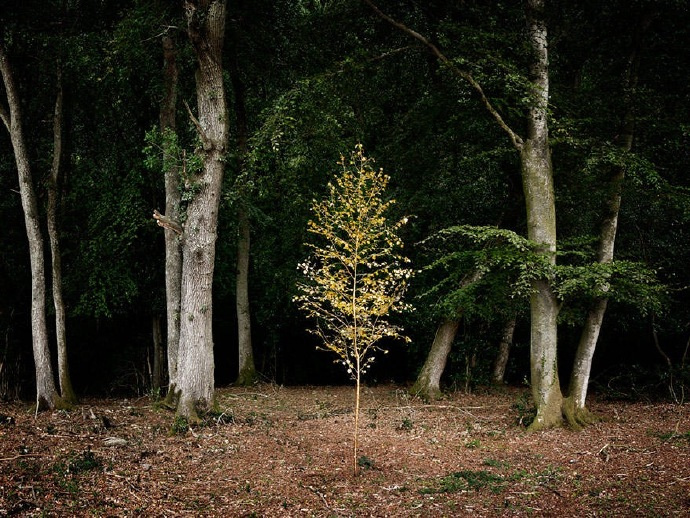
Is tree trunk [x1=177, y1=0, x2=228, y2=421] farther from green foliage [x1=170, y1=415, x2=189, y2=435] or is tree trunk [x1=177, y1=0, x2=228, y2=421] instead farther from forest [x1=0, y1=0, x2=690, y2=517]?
green foliage [x1=170, y1=415, x2=189, y2=435]

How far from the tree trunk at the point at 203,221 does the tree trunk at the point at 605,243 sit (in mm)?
7024

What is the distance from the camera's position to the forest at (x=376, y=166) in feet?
34.1

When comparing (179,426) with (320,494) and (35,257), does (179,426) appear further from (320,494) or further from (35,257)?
(35,257)

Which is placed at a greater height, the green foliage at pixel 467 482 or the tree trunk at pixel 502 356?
the tree trunk at pixel 502 356

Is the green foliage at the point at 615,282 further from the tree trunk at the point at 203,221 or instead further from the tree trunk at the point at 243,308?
the tree trunk at the point at 243,308

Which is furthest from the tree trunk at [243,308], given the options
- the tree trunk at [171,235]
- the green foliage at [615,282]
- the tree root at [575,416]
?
the green foliage at [615,282]

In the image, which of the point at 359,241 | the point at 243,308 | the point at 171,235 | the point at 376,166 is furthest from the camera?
the point at 243,308

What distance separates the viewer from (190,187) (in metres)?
10.2

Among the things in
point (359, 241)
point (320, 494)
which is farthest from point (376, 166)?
point (320, 494)

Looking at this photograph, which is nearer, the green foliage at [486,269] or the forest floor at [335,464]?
the forest floor at [335,464]

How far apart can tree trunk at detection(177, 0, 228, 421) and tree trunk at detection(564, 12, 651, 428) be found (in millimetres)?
7024

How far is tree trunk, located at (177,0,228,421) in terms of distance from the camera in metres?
10.1

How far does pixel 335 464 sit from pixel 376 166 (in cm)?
904

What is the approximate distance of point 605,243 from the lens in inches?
447
